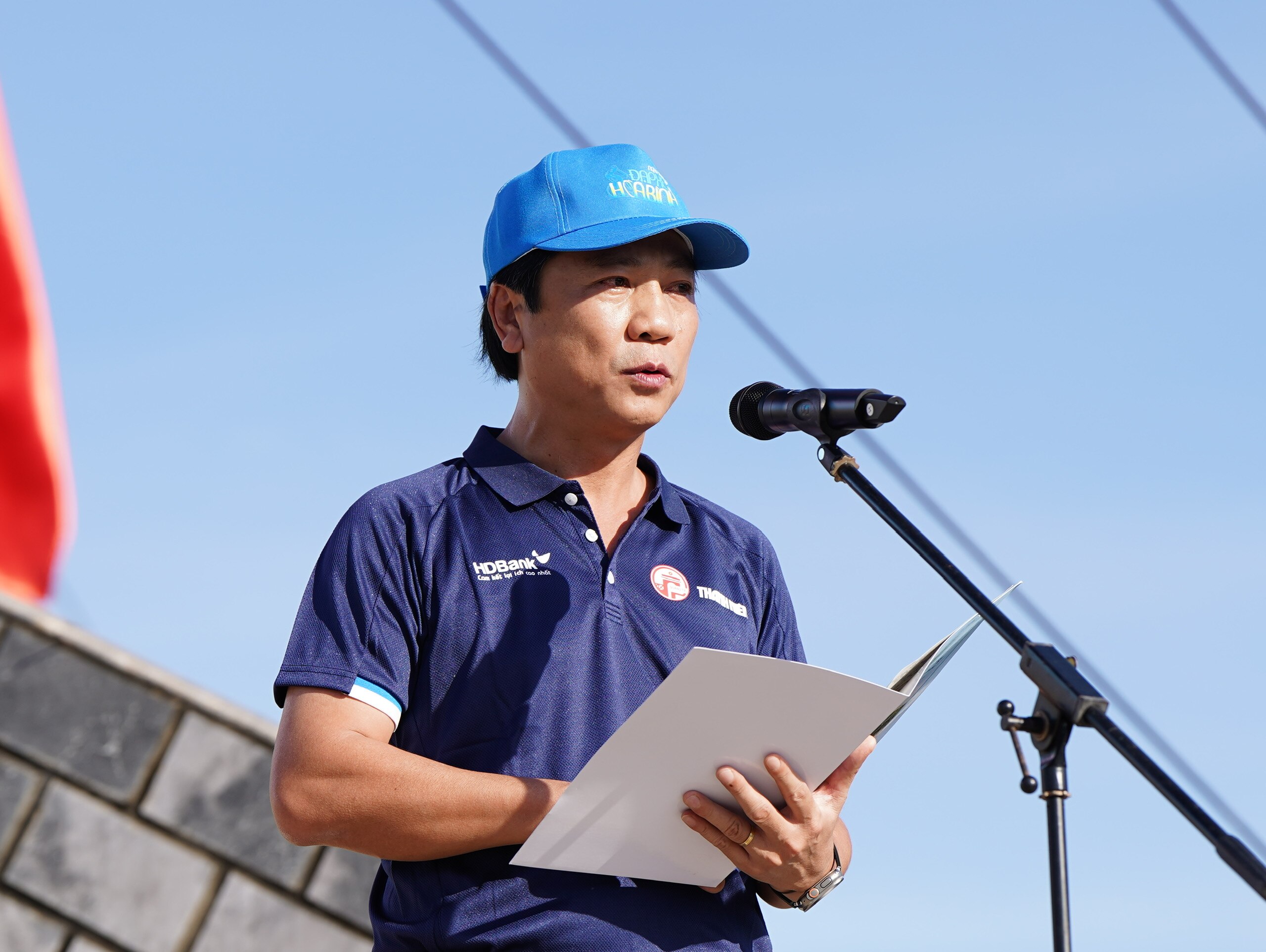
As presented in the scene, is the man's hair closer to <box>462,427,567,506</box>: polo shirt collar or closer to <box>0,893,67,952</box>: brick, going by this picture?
<box>462,427,567,506</box>: polo shirt collar

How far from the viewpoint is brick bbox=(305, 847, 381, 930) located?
3641 mm

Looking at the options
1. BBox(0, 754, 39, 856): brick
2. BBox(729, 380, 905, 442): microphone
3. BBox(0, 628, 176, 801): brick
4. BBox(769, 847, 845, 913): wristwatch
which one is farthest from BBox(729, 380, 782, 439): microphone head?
BBox(0, 754, 39, 856): brick

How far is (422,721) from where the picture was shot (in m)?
1.82

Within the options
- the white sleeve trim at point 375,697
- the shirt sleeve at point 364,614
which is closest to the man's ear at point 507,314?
the shirt sleeve at point 364,614

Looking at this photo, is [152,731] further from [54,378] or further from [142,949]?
[54,378]

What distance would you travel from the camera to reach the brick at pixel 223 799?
369cm

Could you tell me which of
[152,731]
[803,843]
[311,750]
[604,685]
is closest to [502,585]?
[604,685]

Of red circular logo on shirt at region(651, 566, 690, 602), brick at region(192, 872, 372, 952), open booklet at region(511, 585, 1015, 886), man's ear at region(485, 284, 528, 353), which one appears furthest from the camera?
brick at region(192, 872, 372, 952)

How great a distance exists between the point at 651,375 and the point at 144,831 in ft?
7.81

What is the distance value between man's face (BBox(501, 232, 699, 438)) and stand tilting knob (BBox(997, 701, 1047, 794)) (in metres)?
0.72

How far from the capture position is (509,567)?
188cm

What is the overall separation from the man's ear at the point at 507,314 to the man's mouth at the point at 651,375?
21 cm

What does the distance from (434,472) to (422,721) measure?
0.37 m

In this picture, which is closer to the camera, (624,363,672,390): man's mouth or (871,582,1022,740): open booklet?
(871,582,1022,740): open booklet
